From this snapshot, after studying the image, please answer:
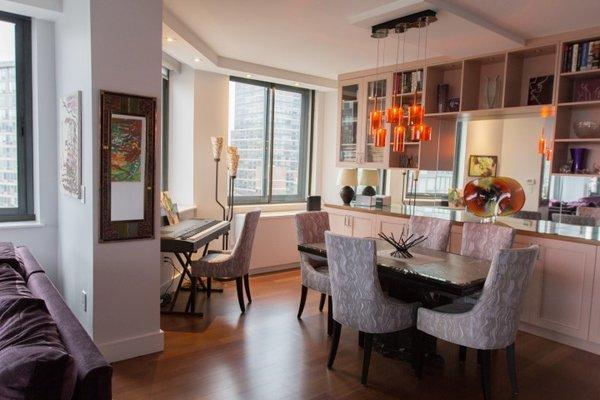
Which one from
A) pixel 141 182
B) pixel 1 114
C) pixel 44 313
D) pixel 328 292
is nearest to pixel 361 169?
pixel 328 292

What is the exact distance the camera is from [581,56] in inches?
146

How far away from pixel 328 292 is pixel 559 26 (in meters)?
2.97

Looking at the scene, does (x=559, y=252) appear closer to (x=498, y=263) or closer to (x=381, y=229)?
(x=498, y=263)

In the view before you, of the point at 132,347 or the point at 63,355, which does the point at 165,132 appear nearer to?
the point at 132,347

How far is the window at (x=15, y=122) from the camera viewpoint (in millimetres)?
3357

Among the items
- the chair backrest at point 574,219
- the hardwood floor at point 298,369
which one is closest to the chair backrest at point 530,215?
the chair backrest at point 574,219

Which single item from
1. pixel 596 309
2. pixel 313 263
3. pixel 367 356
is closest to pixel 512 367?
pixel 367 356

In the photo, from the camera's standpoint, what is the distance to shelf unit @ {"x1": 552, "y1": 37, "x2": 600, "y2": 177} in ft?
12.4

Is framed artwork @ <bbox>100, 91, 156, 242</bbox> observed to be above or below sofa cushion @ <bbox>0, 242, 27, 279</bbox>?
above

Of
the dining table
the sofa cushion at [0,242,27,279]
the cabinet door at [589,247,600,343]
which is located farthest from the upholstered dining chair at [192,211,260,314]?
the cabinet door at [589,247,600,343]

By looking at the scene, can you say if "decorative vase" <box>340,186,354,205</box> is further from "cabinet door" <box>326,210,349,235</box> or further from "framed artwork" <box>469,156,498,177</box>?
"framed artwork" <box>469,156,498,177</box>

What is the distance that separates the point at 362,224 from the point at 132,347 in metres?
2.76

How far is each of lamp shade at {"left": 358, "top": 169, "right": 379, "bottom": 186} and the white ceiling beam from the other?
215cm

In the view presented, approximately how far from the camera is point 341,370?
9.52ft
